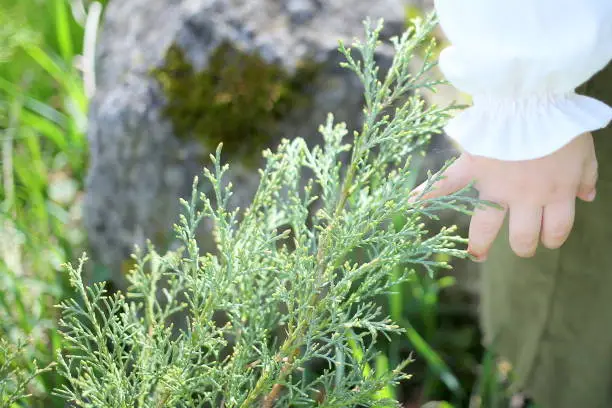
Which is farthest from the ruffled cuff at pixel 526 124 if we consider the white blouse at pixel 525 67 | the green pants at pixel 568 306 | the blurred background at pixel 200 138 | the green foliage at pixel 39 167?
the green foliage at pixel 39 167

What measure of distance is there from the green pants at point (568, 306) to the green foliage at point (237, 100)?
559 millimetres

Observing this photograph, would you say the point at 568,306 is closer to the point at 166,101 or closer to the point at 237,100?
the point at 237,100

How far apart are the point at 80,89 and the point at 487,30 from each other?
6.02 feet

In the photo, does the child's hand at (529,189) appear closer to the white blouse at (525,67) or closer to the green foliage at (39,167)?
the white blouse at (525,67)

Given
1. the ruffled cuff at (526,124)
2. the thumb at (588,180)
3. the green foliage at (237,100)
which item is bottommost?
the thumb at (588,180)

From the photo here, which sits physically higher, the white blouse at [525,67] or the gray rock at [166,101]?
the gray rock at [166,101]

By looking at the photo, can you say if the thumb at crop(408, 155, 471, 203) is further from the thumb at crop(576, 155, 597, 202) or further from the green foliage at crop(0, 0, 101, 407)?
the green foliage at crop(0, 0, 101, 407)

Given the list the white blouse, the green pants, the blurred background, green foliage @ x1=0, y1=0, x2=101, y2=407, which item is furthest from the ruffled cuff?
green foliage @ x1=0, y1=0, x2=101, y2=407

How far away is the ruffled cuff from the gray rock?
781 mm

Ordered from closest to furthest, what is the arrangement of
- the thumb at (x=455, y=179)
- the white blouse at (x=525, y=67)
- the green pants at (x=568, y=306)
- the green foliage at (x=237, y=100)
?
the white blouse at (x=525, y=67), the thumb at (x=455, y=179), the green pants at (x=568, y=306), the green foliage at (x=237, y=100)

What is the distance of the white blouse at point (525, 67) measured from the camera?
0.79 metres

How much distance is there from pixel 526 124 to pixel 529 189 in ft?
0.25

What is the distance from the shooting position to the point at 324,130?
1.06 m

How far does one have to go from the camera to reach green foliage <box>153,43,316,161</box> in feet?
5.32
